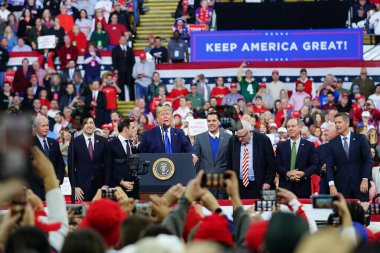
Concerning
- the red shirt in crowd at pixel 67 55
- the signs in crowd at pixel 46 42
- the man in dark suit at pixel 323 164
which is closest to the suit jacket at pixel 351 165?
the man in dark suit at pixel 323 164

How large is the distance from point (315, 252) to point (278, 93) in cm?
2370

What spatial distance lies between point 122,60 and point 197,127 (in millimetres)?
8953

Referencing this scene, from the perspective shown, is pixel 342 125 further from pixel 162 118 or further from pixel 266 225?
pixel 266 225

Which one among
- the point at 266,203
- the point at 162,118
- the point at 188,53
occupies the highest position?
the point at 188,53

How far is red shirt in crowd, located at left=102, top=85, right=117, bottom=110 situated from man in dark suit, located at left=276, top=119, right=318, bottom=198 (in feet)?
41.3

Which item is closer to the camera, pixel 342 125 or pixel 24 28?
pixel 342 125

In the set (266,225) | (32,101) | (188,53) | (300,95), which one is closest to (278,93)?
(300,95)

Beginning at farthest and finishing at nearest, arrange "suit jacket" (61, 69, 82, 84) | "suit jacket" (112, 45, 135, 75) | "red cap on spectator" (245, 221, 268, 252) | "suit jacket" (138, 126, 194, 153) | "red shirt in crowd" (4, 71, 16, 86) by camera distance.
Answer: "red shirt in crowd" (4, 71, 16, 86), "suit jacket" (112, 45, 135, 75), "suit jacket" (61, 69, 82, 84), "suit jacket" (138, 126, 194, 153), "red cap on spectator" (245, 221, 268, 252)

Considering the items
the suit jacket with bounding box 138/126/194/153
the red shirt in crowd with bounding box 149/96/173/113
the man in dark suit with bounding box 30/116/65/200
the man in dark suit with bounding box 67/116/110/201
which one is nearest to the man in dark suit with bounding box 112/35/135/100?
the red shirt in crowd with bounding box 149/96/173/113

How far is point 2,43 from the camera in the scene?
32500 millimetres

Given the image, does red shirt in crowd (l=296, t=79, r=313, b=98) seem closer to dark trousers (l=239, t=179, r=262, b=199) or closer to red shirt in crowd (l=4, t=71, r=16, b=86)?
red shirt in crowd (l=4, t=71, r=16, b=86)

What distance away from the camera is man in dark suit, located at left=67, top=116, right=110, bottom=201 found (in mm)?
17281

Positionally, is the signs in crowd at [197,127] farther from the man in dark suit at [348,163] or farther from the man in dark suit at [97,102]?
the man in dark suit at [97,102]

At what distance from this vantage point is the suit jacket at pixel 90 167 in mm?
17281
